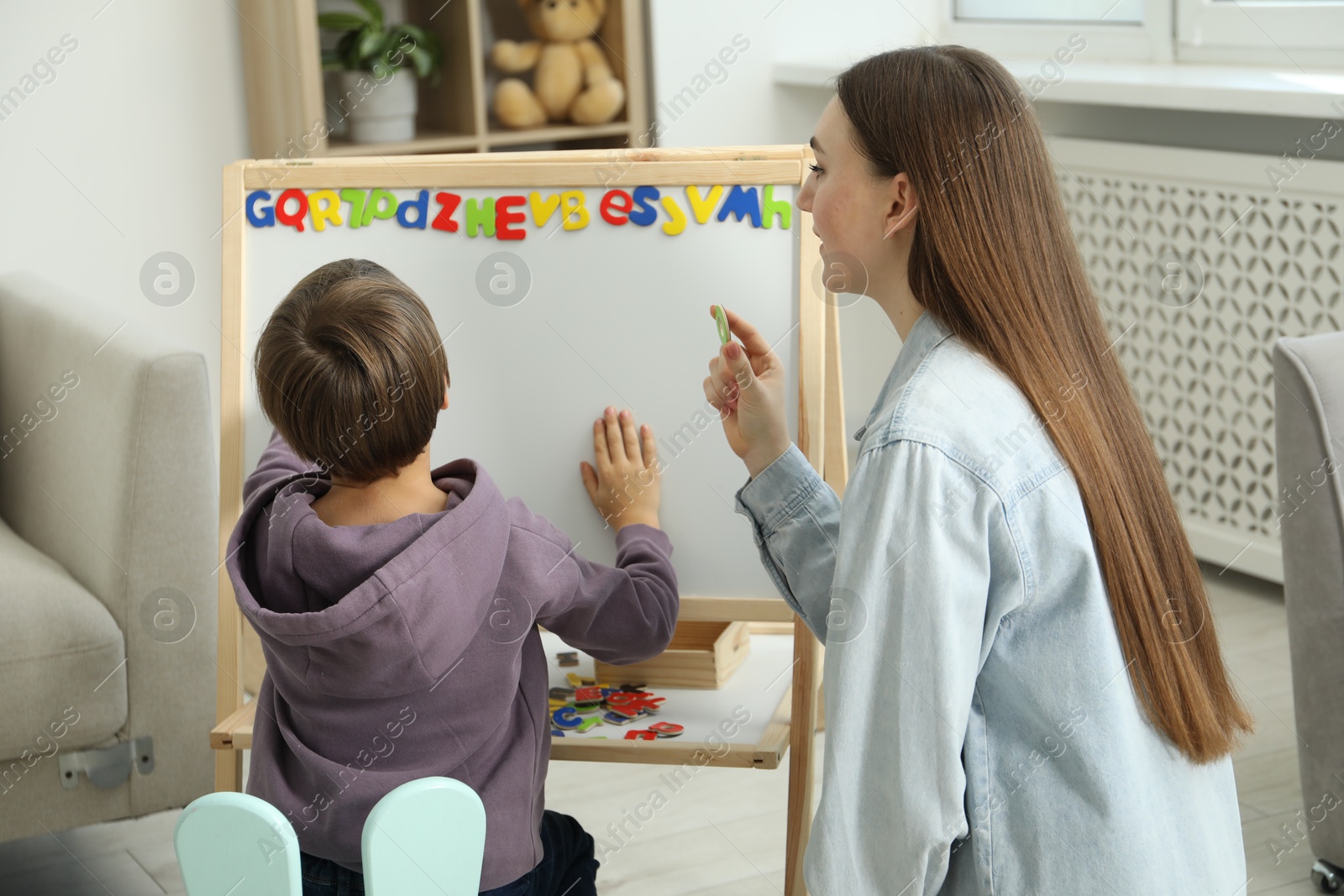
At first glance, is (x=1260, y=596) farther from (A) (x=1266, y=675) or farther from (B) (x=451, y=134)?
(B) (x=451, y=134)

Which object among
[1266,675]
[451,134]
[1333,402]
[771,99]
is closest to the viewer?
[1333,402]

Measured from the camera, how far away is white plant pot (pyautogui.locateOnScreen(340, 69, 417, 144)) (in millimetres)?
2439

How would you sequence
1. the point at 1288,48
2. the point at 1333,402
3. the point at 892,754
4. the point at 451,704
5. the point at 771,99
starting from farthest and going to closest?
the point at 771,99
the point at 1288,48
the point at 1333,402
the point at 451,704
the point at 892,754

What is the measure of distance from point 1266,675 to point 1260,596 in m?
0.38

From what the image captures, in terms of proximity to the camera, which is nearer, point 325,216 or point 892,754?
point 892,754

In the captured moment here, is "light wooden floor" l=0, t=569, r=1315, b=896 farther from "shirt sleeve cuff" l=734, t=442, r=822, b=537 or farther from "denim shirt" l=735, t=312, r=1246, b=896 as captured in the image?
"denim shirt" l=735, t=312, r=1246, b=896

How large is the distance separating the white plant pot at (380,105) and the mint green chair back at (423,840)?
205 centimetres

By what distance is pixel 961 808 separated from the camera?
0.83 metres

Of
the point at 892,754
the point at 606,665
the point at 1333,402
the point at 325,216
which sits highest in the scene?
the point at 325,216

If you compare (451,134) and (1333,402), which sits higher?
(451,134)

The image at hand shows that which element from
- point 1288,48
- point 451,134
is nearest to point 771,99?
point 451,134

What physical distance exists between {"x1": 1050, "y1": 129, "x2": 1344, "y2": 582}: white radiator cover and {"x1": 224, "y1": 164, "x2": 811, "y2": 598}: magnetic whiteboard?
4.74 ft

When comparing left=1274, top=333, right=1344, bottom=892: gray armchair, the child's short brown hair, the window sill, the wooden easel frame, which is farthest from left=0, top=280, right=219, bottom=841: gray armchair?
left=1274, top=333, right=1344, bottom=892: gray armchair

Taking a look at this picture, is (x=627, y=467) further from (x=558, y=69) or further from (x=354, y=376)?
(x=558, y=69)
